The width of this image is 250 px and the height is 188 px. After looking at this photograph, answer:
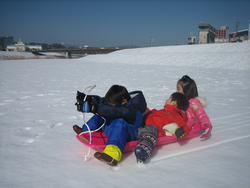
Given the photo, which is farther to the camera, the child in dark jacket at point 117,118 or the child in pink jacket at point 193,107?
the child in pink jacket at point 193,107

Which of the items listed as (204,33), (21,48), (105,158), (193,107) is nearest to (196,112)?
(193,107)

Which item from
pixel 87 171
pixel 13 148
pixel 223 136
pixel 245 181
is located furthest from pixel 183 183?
pixel 13 148

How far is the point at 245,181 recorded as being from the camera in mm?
1419

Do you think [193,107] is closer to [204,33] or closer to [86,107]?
[86,107]

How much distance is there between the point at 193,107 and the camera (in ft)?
7.48

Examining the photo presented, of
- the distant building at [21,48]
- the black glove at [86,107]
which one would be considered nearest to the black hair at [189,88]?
the black glove at [86,107]

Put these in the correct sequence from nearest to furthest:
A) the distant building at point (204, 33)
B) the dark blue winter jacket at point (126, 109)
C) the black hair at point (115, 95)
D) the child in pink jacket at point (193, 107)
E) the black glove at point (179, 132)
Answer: the dark blue winter jacket at point (126, 109), the black glove at point (179, 132), the black hair at point (115, 95), the child in pink jacket at point (193, 107), the distant building at point (204, 33)

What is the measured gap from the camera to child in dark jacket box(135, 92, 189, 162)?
159 centimetres

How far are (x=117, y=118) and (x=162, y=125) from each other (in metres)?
0.53

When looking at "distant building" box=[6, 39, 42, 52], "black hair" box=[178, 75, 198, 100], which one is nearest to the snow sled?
"black hair" box=[178, 75, 198, 100]

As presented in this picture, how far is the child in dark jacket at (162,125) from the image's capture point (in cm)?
159

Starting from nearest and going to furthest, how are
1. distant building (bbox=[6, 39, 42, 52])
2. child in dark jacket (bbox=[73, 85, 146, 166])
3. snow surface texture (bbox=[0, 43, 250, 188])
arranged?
snow surface texture (bbox=[0, 43, 250, 188]) < child in dark jacket (bbox=[73, 85, 146, 166]) < distant building (bbox=[6, 39, 42, 52])

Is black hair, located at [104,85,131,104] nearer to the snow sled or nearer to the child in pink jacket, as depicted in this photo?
the snow sled

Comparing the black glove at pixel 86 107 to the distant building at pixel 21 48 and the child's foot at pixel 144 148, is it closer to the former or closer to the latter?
the child's foot at pixel 144 148
